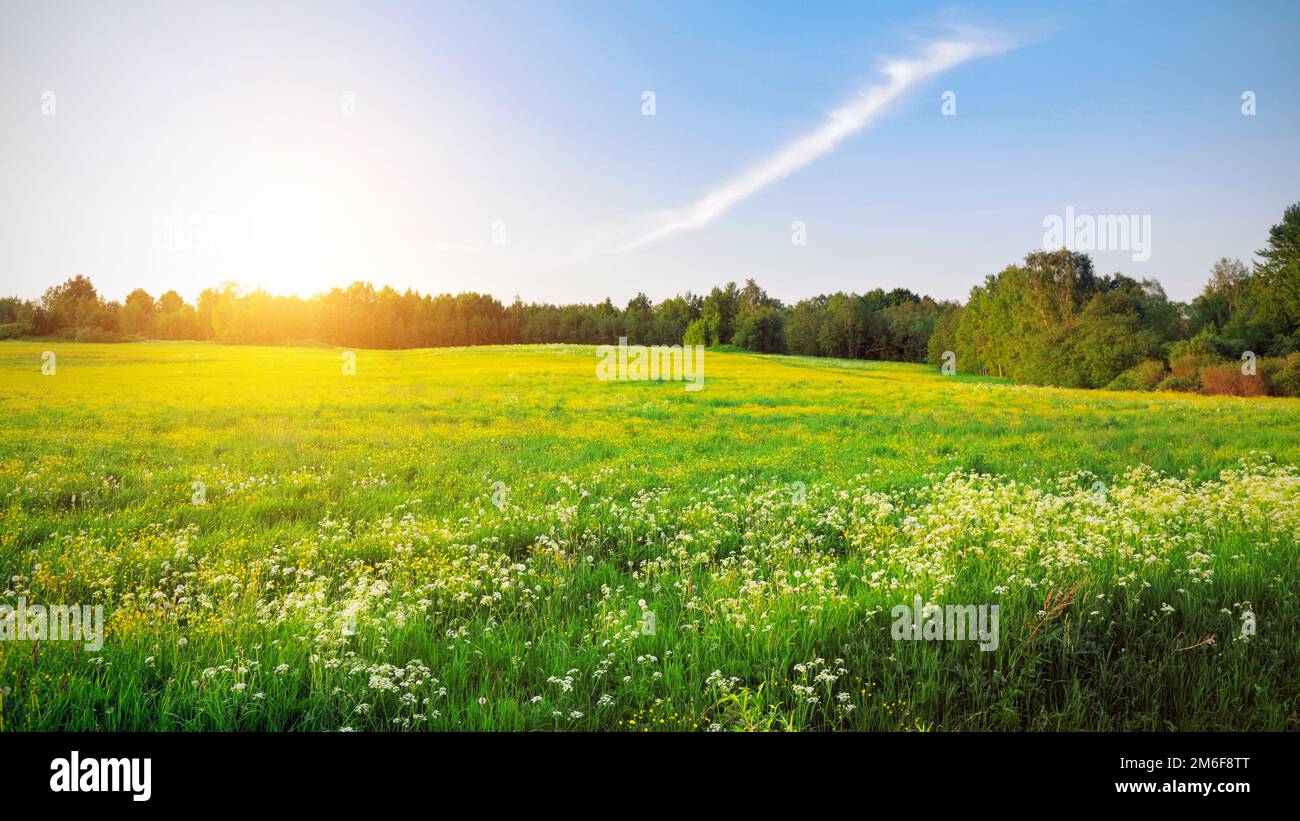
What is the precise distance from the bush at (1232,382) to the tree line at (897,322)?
0.14 ft

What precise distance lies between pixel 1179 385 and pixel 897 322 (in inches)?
3207

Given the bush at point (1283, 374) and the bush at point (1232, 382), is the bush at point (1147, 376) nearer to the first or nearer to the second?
the bush at point (1232, 382)

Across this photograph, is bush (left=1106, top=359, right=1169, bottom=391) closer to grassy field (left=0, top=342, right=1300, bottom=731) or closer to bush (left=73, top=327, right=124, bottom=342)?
grassy field (left=0, top=342, right=1300, bottom=731)

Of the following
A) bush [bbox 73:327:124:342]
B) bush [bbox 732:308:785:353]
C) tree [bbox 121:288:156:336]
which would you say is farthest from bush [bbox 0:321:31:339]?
bush [bbox 732:308:785:353]

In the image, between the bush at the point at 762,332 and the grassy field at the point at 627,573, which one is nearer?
the grassy field at the point at 627,573

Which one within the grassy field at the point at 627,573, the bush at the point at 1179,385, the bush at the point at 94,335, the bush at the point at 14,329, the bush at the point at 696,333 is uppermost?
the bush at the point at 696,333

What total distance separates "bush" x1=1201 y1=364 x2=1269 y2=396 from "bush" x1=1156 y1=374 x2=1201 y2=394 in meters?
1.57

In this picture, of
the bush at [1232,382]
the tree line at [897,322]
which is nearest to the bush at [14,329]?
the tree line at [897,322]

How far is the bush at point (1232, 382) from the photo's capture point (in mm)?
13008

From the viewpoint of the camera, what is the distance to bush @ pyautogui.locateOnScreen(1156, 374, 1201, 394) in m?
A: 17.9

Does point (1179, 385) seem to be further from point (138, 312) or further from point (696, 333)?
point (696, 333)
